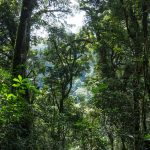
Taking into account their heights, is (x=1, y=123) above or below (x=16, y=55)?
below

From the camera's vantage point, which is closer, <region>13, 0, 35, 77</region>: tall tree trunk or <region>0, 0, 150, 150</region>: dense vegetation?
<region>0, 0, 150, 150</region>: dense vegetation

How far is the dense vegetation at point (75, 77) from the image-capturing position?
6.20 m

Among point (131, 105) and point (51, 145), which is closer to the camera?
point (51, 145)

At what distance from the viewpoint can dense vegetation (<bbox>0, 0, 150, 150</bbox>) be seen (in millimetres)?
6195

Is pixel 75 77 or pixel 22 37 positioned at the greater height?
pixel 75 77

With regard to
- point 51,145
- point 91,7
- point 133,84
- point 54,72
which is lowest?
point 51,145

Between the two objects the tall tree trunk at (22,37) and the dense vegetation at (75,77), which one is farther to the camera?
the tall tree trunk at (22,37)

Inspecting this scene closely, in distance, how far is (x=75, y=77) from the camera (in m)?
26.9

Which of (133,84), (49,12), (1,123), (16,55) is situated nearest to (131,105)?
(133,84)

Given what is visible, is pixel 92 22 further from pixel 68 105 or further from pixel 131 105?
pixel 68 105

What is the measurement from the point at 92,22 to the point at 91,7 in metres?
0.81

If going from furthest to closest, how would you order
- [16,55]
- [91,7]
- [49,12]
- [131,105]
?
[91,7]
[49,12]
[131,105]
[16,55]

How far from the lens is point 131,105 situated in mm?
13352

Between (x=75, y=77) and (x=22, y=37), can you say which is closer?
(x=22, y=37)
